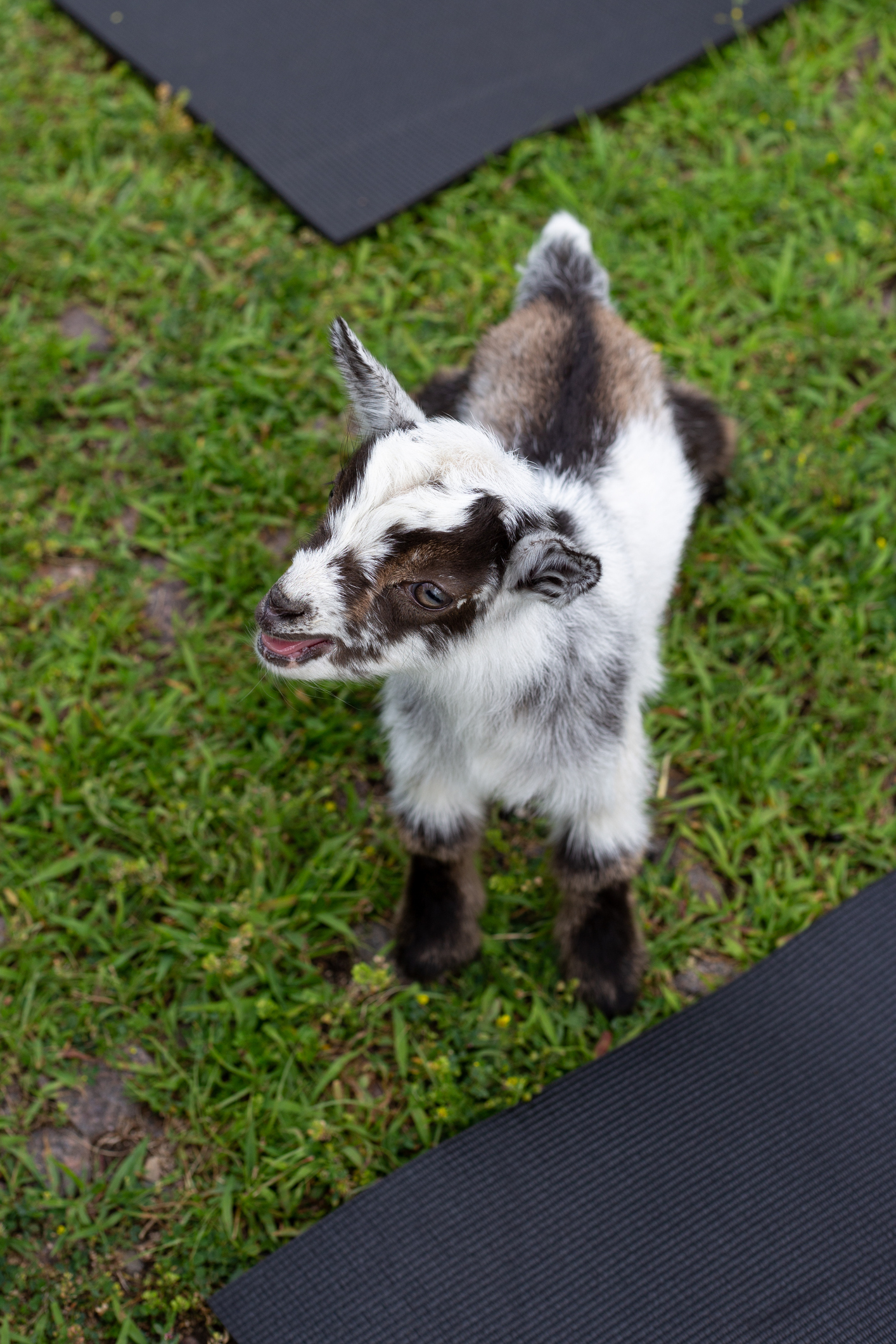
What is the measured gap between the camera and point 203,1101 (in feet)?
10.2

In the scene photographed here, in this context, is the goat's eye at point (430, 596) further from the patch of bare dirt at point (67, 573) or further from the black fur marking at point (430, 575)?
the patch of bare dirt at point (67, 573)

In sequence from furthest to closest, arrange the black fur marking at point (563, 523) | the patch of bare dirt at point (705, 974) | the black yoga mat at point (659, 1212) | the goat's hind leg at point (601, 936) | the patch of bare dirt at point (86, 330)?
the patch of bare dirt at point (86, 330) < the patch of bare dirt at point (705, 974) < the goat's hind leg at point (601, 936) < the black yoga mat at point (659, 1212) < the black fur marking at point (563, 523)

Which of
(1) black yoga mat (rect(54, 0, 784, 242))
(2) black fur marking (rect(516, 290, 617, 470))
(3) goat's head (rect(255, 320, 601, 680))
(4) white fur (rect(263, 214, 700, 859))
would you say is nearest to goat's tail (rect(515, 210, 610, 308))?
(2) black fur marking (rect(516, 290, 617, 470))

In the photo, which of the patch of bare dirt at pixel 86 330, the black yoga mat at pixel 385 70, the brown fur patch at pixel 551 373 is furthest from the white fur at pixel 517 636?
the patch of bare dirt at pixel 86 330

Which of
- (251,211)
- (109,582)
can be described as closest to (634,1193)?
(109,582)

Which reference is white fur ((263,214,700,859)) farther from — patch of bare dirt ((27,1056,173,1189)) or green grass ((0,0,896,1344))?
patch of bare dirt ((27,1056,173,1189))

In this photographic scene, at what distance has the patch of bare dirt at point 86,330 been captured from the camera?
4.47m

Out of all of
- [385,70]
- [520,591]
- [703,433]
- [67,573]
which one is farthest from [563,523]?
[385,70]

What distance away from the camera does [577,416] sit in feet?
10.2

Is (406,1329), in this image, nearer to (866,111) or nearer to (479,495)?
(479,495)

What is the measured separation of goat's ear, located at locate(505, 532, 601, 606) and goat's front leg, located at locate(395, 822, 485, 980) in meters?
1.06

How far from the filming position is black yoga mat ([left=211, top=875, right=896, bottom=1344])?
9.08 ft

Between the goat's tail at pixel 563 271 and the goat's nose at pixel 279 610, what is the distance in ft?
5.69

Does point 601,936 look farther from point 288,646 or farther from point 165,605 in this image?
point 165,605
